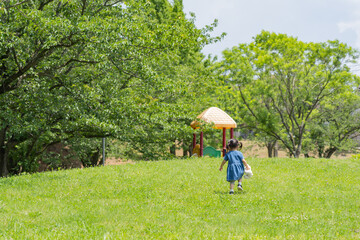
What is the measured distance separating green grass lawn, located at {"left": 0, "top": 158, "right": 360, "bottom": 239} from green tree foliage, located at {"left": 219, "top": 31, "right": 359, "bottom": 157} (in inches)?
511

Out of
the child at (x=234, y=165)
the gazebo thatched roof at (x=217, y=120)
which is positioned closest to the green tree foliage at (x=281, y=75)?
the gazebo thatched roof at (x=217, y=120)

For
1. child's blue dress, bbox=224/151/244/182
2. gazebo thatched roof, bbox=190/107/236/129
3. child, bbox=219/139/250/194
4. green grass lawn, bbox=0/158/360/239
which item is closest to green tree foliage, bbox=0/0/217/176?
green grass lawn, bbox=0/158/360/239

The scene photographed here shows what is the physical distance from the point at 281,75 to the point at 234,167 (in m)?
18.3

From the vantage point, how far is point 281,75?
27.5 meters

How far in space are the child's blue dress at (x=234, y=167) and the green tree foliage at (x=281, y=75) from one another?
16454 millimetres

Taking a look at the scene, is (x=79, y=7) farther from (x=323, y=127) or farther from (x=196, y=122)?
(x=323, y=127)

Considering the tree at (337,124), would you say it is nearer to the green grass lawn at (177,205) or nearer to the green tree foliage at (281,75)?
the green tree foliage at (281,75)

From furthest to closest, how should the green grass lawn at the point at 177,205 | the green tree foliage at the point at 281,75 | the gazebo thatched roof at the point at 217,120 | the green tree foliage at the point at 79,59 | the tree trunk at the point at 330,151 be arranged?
the tree trunk at the point at 330,151 < the green tree foliage at the point at 281,75 < the gazebo thatched roof at the point at 217,120 < the green tree foliage at the point at 79,59 < the green grass lawn at the point at 177,205

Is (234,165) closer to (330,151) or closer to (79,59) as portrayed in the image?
(79,59)

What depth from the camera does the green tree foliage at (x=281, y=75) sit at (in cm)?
2611

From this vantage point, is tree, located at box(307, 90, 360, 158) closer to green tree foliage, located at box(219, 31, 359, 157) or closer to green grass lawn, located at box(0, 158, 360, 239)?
green tree foliage, located at box(219, 31, 359, 157)

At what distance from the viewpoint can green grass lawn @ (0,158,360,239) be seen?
6777mm

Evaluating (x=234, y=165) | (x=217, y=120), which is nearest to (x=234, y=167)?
(x=234, y=165)

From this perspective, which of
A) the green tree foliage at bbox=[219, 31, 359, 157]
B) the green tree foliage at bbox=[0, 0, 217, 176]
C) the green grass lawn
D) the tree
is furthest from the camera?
the tree
